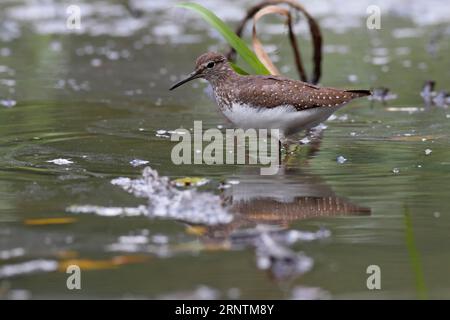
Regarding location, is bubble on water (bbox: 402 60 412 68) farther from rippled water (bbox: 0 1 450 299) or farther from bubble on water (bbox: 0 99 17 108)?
bubble on water (bbox: 0 99 17 108)

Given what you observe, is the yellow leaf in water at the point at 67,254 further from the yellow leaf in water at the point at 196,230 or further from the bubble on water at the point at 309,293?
the bubble on water at the point at 309,293

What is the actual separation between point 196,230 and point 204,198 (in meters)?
0.54

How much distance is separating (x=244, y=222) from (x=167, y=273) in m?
0.94

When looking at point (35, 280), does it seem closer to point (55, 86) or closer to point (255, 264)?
point (255, 264)

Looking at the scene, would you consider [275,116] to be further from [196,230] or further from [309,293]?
[309,293]

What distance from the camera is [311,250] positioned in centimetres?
466

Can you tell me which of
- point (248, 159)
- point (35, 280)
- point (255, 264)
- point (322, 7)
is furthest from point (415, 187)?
point (322, 7)

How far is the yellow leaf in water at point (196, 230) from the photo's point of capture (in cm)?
491

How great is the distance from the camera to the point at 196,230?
497 centimetres

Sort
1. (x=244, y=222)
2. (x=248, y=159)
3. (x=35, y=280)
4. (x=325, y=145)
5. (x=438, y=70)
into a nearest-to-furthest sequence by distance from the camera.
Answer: (x=35, y=280) < (x=244, y=222) < (x=248, y=159) < (x=325, y=145) < (x=438, y=70)

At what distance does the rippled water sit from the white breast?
10.6 inches

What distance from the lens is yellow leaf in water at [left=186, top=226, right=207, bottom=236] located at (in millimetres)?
4914

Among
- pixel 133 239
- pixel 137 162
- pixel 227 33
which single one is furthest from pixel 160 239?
pixel 227 33

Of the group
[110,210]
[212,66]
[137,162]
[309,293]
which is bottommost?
[309,293]
